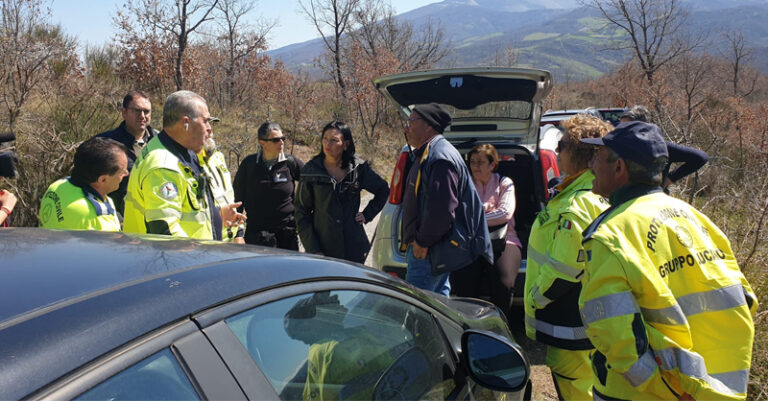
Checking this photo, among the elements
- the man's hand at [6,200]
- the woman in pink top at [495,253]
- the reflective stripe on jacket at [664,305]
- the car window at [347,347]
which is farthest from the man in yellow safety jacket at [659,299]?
the man's hand at [6,200]

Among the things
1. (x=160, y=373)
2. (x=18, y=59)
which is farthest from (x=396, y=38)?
(x=160, y=373)

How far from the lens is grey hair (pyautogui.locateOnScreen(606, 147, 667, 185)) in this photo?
6.33 ft

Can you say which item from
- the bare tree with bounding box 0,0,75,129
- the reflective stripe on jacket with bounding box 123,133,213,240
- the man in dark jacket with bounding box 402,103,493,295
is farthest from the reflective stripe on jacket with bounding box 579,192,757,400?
the bare tree with bounding box 0,0,75,129

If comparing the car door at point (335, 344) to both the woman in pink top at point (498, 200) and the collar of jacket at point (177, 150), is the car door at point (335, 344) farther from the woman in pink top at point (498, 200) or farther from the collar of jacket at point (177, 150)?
the woman in pink top at point (498, 200)

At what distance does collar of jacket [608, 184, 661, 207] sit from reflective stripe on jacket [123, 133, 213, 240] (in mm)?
1973

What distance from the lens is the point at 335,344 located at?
164 cm

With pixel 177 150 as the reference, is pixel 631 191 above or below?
below

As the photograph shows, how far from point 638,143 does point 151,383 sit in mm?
1715

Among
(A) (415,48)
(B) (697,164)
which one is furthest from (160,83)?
(B) (697,164)

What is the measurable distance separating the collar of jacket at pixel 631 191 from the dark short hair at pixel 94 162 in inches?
95.1

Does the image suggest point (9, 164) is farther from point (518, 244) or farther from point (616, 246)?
point (518, 244)

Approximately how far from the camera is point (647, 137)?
1.92 m

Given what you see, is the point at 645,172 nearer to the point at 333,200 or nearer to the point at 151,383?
the point at 151,383

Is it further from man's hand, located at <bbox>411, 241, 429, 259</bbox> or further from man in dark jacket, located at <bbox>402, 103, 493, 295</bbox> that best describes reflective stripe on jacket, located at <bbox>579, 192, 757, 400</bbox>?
man's hand, located at <bbox>411, 241, 429, 259</bbox>
